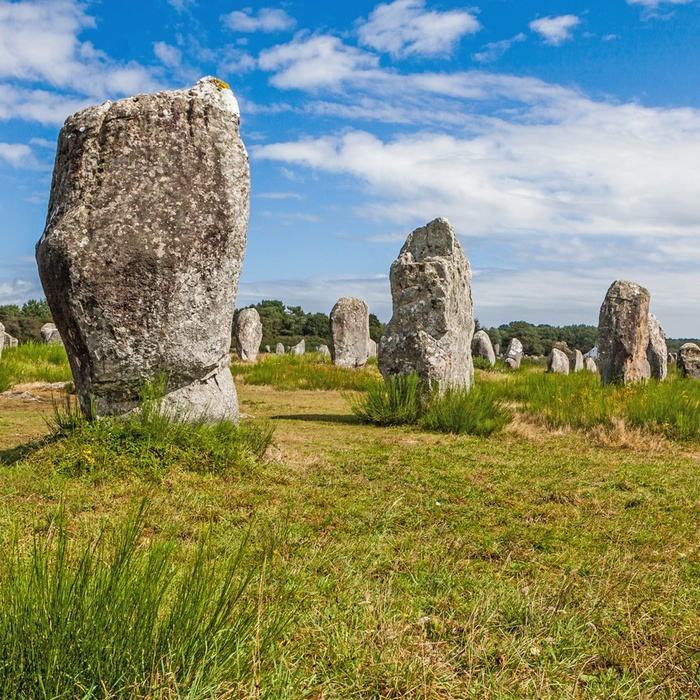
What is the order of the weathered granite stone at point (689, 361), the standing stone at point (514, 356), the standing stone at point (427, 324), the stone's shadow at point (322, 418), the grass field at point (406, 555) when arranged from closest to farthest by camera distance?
the grass field at point (406, 555), the standing stone at point (427, 324), the stone's shadow at point (322, 418), the weathered granite stone at point (689, 361), the standing stone at point (514, 356)

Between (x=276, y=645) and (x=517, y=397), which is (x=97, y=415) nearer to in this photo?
(x=276, y=645)

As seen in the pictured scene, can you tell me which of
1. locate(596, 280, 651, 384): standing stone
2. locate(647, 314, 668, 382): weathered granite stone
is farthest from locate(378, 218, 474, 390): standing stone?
locate(647, 314, 668, 382): weathered granite stone

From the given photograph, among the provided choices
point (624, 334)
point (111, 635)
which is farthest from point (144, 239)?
point (624, 334)

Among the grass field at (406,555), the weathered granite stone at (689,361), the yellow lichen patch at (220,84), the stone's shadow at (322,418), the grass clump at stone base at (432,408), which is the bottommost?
the grass field at (406,555)

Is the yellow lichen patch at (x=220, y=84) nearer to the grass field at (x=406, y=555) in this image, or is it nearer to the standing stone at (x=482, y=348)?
the grass field at (x=406, y=555)

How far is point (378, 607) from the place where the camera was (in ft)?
11.1

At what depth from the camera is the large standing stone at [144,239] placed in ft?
20.2

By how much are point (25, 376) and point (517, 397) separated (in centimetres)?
987

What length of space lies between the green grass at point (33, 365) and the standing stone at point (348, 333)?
919 centimetres

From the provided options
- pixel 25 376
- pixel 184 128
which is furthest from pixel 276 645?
pixel 25 376

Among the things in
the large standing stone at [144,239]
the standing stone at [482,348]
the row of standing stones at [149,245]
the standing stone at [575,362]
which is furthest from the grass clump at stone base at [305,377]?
the standing stone at [575,362]

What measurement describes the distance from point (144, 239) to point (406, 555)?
3.47 metres

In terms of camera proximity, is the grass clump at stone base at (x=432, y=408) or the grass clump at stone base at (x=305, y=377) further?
the grass clump at stone base at (x=305, y=377)

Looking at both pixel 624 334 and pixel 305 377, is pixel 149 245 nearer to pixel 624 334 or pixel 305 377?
pixel 305 377
